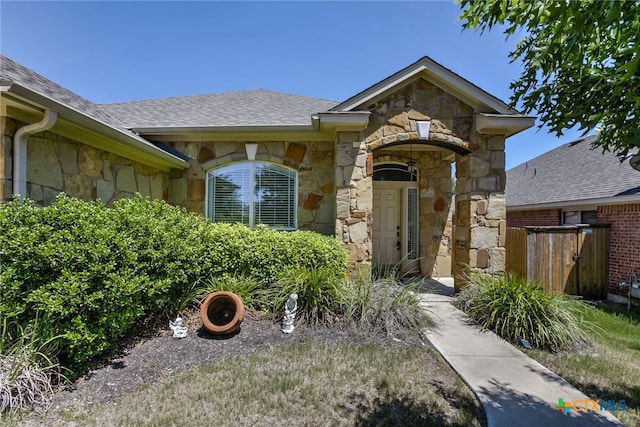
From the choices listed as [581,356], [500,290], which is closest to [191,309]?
[500,290]

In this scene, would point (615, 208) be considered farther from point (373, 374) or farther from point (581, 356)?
point (373, 374)

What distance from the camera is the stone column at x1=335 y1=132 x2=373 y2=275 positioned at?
589 cm

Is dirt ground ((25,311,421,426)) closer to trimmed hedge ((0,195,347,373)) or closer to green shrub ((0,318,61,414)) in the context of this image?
green shrub ((0,318,61,414))

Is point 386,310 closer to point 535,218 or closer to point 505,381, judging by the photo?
point 505,381

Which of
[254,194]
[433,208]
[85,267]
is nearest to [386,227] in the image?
[433,208]

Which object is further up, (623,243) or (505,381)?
(623,243)

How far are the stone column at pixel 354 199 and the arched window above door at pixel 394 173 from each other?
2.85 m

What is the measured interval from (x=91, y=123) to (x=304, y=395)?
4524 millimetres

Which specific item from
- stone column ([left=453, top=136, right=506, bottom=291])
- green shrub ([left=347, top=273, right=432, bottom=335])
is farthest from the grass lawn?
stone column ([left=453, top=136, right=506, bottom=291])

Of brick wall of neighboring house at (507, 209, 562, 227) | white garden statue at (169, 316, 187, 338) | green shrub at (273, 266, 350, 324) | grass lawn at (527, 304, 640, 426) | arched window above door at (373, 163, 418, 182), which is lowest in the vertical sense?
grass lawn at (527, 304, 640, 426)

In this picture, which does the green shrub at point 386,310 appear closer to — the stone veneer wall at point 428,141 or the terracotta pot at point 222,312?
the stone veneer wall at point 428,141

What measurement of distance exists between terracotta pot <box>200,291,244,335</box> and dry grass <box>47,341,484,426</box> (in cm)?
57

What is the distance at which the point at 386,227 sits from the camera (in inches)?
346

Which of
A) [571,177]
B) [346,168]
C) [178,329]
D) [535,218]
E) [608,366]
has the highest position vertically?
[571,177]
